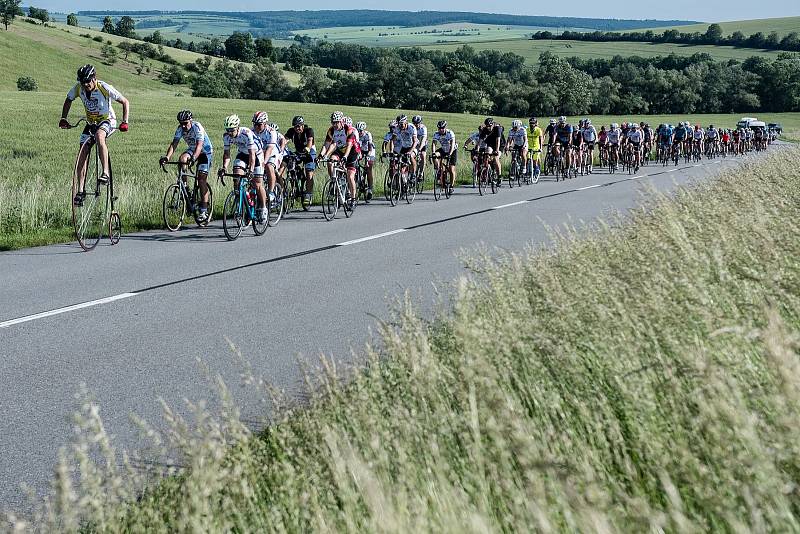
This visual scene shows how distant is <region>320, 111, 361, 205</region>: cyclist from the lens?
1794cm

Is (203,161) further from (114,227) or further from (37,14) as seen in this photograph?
(37,14)

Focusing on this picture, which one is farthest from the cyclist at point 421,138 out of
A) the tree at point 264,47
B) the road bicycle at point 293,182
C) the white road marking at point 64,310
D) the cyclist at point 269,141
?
the tree at point 264,47

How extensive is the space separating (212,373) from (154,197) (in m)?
12.7

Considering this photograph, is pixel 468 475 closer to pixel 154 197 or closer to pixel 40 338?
pixel 40 338

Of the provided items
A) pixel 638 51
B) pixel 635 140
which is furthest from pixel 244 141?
pixel 638 51

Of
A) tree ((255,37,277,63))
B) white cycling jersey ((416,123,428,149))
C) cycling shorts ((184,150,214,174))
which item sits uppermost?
cycling shorts ((184,150,214,174))

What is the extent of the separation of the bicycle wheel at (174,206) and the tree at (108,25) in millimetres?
168698

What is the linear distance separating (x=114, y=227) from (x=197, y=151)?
214 centimetres

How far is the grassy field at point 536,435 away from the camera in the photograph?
2.60 meters

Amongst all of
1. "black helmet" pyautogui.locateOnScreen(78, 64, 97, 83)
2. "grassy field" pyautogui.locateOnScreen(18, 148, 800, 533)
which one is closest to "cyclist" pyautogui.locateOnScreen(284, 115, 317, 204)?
"black helmet" pyautogui.locateOnScreen(78, 64, 97, 83)

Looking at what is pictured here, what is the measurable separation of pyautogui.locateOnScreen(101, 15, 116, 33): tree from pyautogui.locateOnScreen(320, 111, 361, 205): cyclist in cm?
16623

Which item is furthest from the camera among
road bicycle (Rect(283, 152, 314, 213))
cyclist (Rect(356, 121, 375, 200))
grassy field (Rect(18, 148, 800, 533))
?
cyclist (Rect(356, 121, 375, 200))

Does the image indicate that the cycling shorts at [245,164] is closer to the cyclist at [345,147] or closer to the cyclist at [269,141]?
the cyclist at [269,141]

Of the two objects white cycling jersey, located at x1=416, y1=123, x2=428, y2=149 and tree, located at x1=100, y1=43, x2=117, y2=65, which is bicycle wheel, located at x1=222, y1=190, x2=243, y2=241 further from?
tree, located at x1=100, y1=43, x2=117, y2=65
